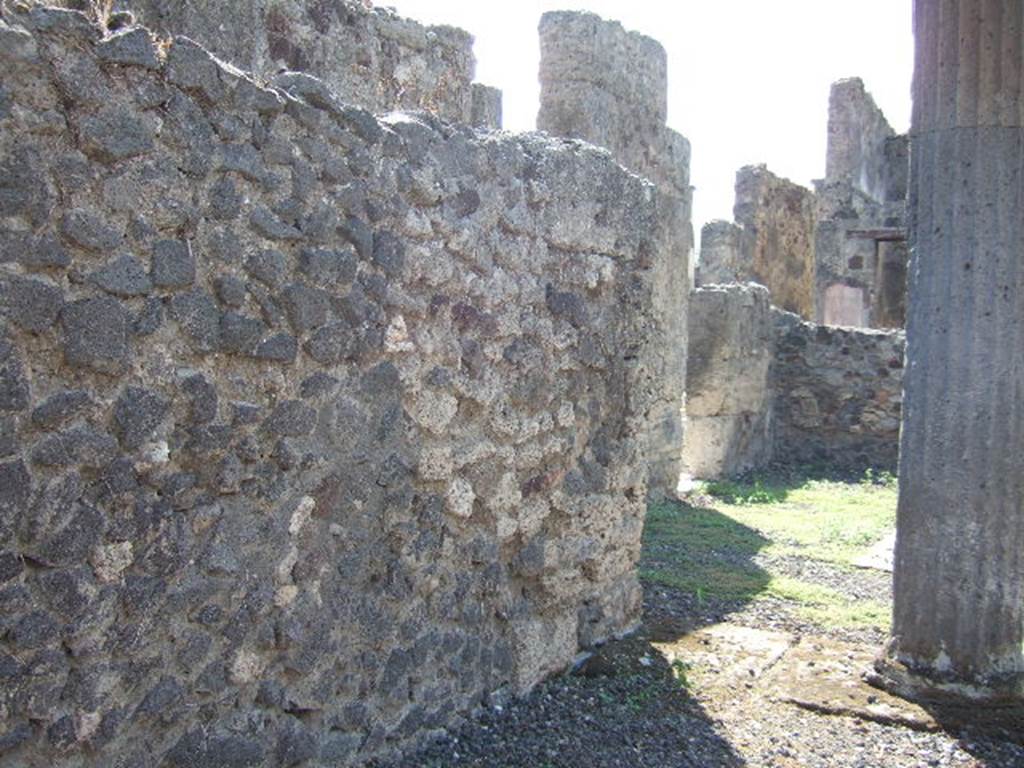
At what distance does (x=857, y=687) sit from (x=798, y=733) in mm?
580

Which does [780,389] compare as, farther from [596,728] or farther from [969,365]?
[596,728]

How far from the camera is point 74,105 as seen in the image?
234 cm

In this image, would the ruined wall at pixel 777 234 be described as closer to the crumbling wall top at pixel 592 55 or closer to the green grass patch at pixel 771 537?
the green grass patch at pixel 771 537

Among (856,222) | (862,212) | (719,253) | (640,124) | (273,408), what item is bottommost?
(273,408)

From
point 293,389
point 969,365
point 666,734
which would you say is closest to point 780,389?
point 969,365

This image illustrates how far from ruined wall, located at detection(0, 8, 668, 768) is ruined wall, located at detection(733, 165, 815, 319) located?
30.7ft

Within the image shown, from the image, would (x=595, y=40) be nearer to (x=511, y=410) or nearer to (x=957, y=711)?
(x=511, y=410)

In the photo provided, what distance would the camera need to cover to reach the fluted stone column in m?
4.14

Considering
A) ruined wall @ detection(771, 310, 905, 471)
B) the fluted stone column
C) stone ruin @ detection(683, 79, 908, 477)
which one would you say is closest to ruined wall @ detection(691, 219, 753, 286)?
stone ruin @ detection(683, 79, 908, 477)

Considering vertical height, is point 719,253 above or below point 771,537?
above

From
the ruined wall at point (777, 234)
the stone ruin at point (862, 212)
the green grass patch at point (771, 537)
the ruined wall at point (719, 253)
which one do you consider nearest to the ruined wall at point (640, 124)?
the green grass patch at point (771, 537)

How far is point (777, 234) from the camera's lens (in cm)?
1387

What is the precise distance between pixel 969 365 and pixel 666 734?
174 cm

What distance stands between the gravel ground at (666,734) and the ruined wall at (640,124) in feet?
15.2
